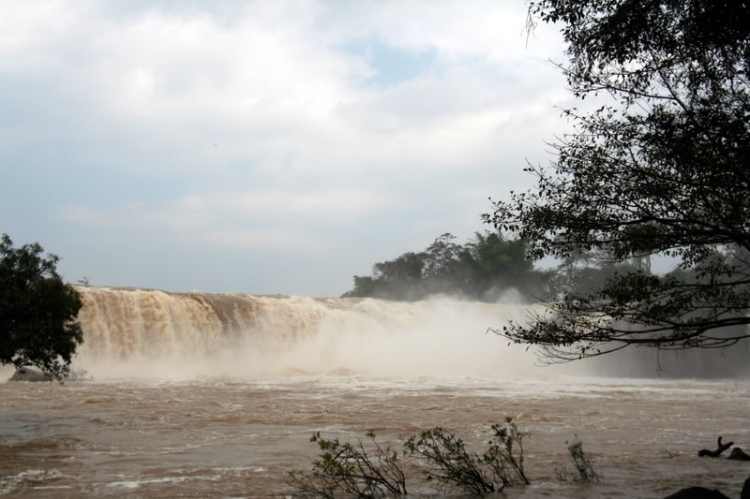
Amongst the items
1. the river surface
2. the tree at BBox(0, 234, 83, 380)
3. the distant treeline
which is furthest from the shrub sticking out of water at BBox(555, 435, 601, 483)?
the distant treeline

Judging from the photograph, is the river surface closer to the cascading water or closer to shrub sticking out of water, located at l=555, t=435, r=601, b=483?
shrub sticking out of water, located at l=555, t=435, r=601, b=483

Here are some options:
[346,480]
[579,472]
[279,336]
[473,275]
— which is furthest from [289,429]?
[473,275]

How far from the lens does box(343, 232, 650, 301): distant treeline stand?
56.8 m

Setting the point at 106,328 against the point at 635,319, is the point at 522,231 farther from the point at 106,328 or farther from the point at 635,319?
the point at 106,328

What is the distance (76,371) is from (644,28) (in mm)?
20540

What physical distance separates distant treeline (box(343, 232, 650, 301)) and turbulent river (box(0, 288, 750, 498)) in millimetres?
18415

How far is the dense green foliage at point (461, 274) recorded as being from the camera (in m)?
57.0

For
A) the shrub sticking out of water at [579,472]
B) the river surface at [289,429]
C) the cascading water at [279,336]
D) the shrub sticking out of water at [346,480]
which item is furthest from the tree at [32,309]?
the cascading water at [279,336]

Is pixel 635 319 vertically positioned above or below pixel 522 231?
below

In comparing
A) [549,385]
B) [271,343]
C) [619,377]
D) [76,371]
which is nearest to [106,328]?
[76,371]

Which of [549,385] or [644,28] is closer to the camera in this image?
[644,28]

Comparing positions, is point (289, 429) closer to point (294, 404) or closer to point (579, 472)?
point (294, 404)

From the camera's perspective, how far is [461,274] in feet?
194

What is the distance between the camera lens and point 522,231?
676 centimetres
